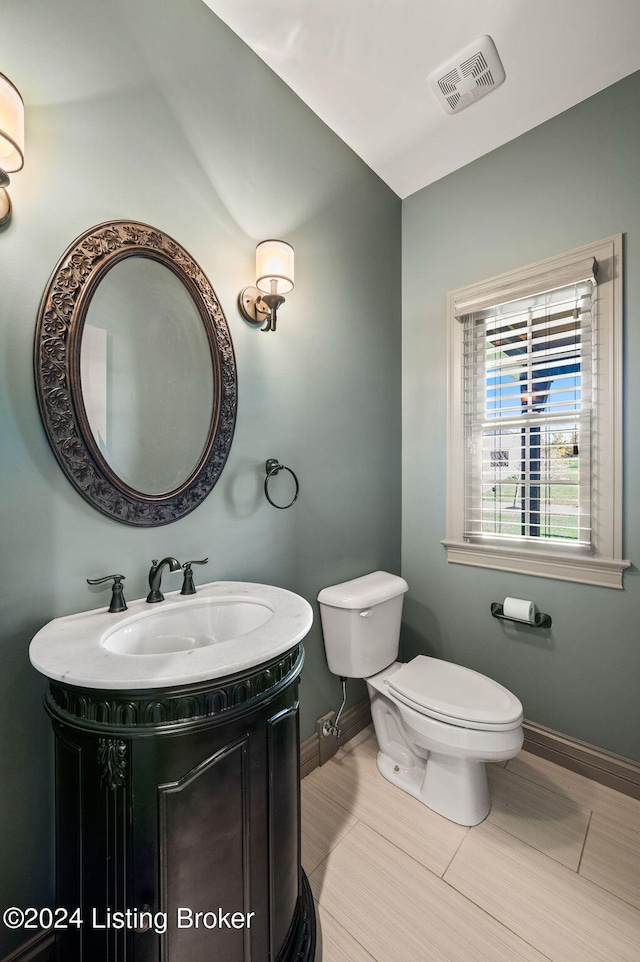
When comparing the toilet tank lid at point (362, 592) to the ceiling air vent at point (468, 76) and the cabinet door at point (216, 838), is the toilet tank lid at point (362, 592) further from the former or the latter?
the ceiling air vent at point (468, 76)

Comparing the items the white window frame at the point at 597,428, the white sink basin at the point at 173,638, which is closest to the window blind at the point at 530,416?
the white window frame at the point at 597,428

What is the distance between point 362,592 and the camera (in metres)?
1.76

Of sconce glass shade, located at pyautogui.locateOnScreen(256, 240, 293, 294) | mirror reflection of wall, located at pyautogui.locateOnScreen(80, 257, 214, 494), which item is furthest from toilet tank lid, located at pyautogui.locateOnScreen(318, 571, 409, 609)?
sconce glass shade, located at pyautogui.locateOnScreen(256, 240, 293, 294)

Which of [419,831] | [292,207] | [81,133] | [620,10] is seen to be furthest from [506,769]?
[620,10]

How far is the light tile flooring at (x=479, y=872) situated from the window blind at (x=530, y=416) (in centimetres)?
105

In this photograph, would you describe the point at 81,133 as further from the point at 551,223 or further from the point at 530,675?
the point at 530,675

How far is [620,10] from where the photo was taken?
1.39 metres

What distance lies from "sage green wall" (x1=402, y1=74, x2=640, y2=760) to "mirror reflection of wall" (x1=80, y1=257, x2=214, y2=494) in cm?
133

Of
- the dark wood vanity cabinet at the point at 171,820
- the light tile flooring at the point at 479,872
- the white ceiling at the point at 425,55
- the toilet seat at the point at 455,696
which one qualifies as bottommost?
the light tile flooring at the point at 479,872

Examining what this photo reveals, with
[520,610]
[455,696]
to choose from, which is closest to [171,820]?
[455,696]

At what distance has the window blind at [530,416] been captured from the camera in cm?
177

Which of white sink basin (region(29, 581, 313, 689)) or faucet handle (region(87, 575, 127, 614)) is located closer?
white sink basin (region(29, 581, 313, 689))

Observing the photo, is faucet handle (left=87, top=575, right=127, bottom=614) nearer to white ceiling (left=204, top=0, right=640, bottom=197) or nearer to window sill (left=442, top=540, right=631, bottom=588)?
window sill (left=442, top=540, right=631, bottom=588)

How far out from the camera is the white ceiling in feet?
4.56
